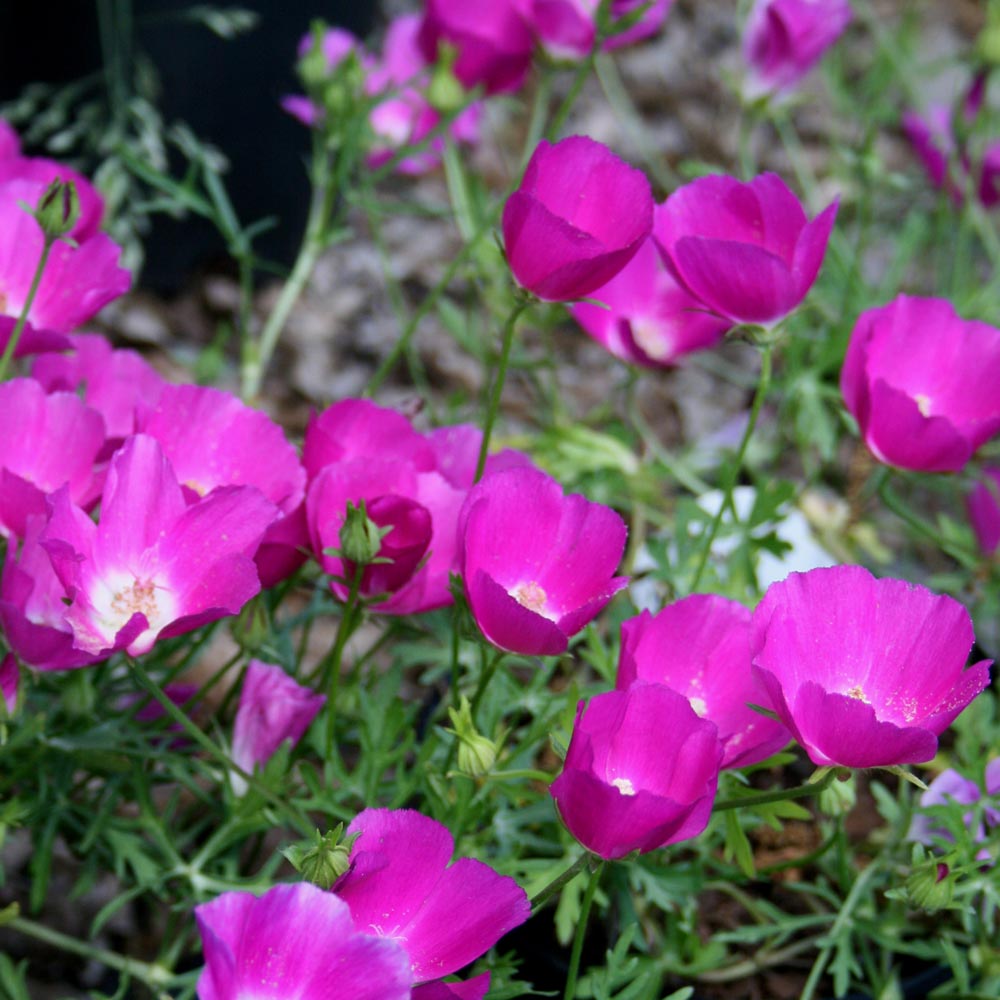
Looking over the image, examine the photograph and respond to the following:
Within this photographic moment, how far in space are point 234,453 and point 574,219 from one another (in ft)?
0.79

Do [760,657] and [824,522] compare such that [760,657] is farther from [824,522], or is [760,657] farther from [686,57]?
[686,57]

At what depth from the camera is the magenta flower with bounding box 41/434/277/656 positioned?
73 centimetres

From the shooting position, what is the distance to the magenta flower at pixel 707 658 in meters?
0.76

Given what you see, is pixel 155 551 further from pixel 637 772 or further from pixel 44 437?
pixel 637 772

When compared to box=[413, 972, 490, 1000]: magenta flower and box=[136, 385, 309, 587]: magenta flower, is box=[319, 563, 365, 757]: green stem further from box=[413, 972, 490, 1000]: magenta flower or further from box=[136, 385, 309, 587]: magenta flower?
box=[413, 972, 490, 1000]: magenta flower

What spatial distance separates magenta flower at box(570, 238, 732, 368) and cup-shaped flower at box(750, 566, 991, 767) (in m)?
0.31

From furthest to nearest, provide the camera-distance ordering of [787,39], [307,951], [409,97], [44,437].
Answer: [409,97], [787,39], [44,437], [307,951]

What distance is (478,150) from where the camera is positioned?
98.5 inches

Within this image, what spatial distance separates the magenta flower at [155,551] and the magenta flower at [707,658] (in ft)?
0.71

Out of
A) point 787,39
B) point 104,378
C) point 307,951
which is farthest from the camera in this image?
point 787,39

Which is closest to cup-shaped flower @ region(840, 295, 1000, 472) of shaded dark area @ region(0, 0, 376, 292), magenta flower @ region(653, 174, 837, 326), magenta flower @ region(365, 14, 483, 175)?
magenta flower @ region(653, 174, 837, 326)

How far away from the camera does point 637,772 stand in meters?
0.67

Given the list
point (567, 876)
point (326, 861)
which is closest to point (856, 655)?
point (567, 876)

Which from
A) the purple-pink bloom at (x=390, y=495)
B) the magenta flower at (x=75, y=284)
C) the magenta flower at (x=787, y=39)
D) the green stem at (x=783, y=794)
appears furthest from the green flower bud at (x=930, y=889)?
the magenta flower at (x=787, y=39)
